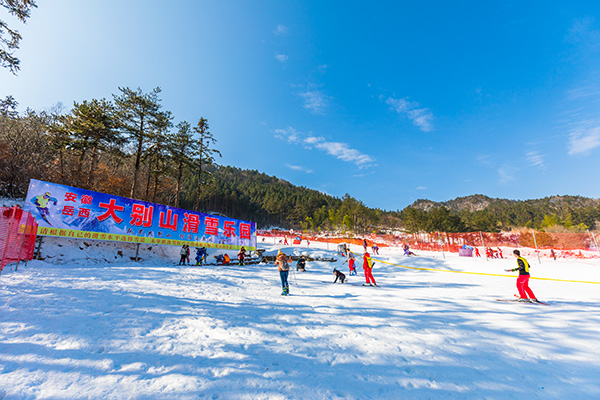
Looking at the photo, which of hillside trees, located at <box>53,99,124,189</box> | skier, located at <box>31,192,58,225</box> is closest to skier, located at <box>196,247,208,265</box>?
skier, located at <box>31,192,58,225</box>

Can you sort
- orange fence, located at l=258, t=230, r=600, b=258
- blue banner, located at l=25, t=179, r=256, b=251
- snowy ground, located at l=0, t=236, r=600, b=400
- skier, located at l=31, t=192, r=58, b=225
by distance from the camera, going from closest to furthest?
snowy ground, located at l=0, t=236, r=600, b=400
skier, located at l=31, t=192, r=58, b=225
blue banner, located at l=25, t=179, r=256, b=251
orange fence, located at l=258, t=230, r=600, b=258

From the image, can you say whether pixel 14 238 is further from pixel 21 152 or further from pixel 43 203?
pixel 21 152

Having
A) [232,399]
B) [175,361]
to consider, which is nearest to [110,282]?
[175,361]

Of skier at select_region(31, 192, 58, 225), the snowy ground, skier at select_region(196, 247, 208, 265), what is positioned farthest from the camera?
skier at select_region(196, 247, 208, 265)

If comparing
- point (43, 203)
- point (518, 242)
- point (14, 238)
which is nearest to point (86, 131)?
point (43, 203)

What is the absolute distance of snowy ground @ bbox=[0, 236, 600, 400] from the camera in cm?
299

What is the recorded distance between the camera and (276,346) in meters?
4.26

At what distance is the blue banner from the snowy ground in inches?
264

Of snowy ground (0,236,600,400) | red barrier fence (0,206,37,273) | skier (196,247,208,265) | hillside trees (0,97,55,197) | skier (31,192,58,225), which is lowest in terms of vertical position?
snowy ground (0,236,600,400)

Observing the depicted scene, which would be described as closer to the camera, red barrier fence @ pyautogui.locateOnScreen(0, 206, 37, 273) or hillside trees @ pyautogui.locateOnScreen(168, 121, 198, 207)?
red barrier fence @ pyautogui.locateOnScreen(0, 206, 37, 273)

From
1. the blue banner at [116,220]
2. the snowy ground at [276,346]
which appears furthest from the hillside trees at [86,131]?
the snowy ground at [276,346]

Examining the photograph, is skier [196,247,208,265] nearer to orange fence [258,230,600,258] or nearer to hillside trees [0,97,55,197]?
hillside trees [0,97,55,197]

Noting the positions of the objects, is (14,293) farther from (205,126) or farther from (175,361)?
(205,126)

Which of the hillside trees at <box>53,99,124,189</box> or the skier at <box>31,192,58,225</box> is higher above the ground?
the hillside trees at <box>53,99,124,189</box>
